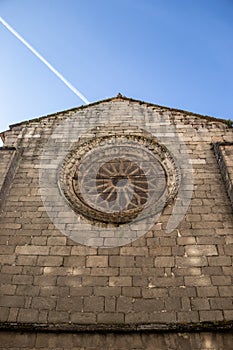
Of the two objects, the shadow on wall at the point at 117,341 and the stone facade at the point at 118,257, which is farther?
the stone facade at the point at 118,257

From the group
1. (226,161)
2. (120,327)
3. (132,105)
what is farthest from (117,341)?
(132,105)

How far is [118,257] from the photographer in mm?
4730

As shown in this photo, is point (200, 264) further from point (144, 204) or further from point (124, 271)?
point (144, 204)

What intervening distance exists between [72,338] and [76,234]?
1633 millimetres

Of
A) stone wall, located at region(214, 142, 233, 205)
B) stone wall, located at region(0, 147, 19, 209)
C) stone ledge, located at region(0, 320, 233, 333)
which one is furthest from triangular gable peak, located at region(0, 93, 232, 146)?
stone ledge, located at region(0, 320, 233, 333)

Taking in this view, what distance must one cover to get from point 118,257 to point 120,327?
1.09 metres

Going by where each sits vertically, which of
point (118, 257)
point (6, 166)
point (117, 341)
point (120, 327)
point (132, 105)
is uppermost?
point (132, 105)

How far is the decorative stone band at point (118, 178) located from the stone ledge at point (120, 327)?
1802 mm

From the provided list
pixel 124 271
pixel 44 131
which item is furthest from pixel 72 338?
pixel 44 131

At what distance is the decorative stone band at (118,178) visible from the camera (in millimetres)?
5598

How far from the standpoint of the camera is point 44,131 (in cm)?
736

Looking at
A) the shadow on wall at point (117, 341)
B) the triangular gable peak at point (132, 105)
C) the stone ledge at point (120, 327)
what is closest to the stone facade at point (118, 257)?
the stone ledge at point (120, 327)

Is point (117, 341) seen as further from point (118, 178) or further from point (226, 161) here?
point (226, 161)

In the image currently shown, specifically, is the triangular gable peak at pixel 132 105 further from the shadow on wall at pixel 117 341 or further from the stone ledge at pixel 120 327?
the shadow on wall at pixel 117 341
